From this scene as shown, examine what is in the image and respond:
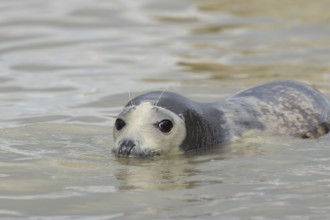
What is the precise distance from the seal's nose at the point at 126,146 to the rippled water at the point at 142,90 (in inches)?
3.0

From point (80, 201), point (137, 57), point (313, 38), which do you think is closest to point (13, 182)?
point (80, 201)

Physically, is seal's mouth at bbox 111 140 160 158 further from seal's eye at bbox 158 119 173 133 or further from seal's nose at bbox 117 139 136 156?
seal's eye at bbox 158 119 173 133

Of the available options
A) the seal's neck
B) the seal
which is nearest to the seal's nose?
the seal

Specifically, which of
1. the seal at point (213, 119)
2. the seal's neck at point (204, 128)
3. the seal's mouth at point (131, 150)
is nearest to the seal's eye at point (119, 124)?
the seal at point (213, 119)

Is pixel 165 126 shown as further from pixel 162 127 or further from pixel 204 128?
pixel 204 128

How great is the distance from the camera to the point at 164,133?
6562mm

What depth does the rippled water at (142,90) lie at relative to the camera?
5.50 m

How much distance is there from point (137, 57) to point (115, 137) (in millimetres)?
4917

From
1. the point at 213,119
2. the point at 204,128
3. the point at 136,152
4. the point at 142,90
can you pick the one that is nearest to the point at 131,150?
the point at 136,152

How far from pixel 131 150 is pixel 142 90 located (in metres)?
3.14

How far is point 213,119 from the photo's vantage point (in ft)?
23.1

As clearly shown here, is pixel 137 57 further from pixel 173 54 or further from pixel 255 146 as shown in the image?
pixel 255 146

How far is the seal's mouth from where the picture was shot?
6.41 m

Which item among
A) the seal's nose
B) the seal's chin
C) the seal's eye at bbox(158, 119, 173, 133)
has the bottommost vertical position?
the seal's chin
